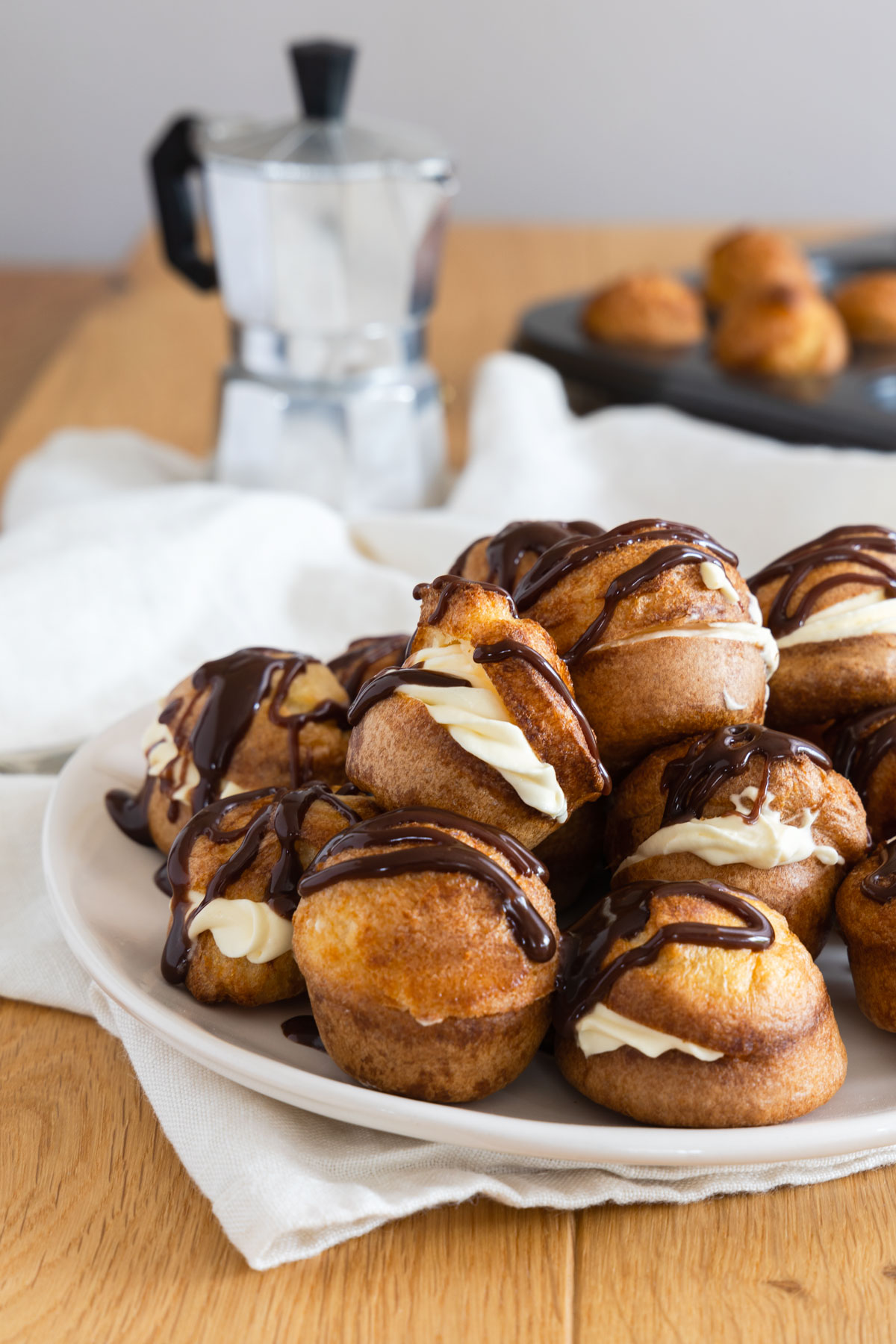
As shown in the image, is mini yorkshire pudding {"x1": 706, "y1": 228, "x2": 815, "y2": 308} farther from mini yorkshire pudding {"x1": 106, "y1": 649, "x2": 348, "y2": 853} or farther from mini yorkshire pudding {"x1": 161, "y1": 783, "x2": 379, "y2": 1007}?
mini yorkshire pudding {"x1": 161, "y1": 783, "x2": 379, "y2": 1007}

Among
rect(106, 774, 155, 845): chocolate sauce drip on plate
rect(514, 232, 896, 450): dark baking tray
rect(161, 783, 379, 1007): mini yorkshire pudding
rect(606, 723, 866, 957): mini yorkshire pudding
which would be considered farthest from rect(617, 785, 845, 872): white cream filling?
rect(514, 232, 896, 450): dark baking tray

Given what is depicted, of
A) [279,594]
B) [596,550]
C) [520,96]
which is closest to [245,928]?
[596,550]

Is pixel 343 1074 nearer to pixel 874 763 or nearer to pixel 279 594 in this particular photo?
pixel 874 763

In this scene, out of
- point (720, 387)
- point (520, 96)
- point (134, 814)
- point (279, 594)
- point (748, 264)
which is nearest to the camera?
point (134, 814)

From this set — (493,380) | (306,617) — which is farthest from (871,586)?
(493,380)

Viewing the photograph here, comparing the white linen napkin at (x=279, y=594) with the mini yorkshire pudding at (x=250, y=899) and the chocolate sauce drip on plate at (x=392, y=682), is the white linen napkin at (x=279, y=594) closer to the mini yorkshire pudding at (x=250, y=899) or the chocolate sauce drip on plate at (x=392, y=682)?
the mini yorkshire pudding at (x=250, y=899)

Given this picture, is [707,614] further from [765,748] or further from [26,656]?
[26,656]
